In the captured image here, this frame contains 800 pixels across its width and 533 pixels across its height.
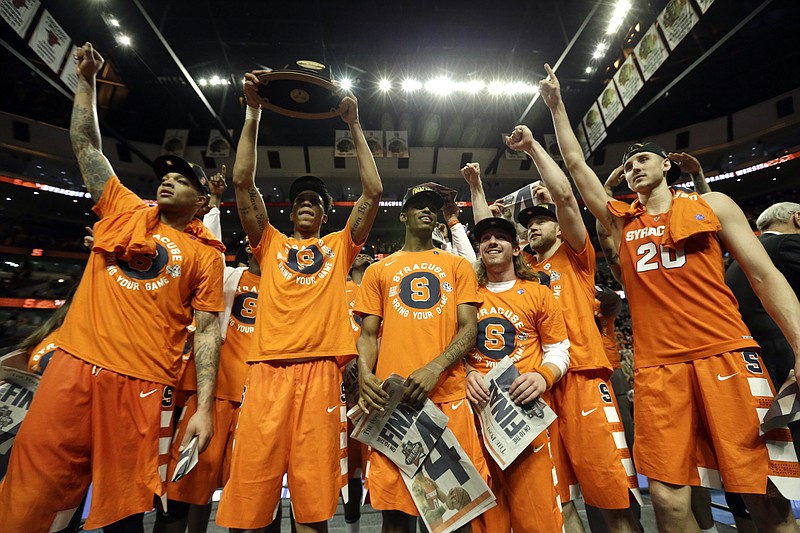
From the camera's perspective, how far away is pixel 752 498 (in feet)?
6.05

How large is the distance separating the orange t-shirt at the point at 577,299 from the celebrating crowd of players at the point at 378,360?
0.06 feet

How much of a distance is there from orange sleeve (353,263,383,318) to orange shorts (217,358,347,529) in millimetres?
421

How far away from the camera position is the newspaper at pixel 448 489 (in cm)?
194

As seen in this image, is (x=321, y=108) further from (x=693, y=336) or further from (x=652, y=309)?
(x=693, y=336)

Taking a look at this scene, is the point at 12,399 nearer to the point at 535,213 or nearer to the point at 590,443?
the point at 590,443

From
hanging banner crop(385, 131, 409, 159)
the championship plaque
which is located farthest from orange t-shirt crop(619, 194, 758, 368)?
hanging banner crop(385, 131, 409, 159)

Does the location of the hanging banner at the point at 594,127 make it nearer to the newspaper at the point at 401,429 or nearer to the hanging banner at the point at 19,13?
the newspaper at the point at 401,429

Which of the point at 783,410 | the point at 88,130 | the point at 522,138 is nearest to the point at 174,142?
the point at 88,130

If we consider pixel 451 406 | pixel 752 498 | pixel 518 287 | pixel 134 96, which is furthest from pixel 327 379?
pixel 134 96

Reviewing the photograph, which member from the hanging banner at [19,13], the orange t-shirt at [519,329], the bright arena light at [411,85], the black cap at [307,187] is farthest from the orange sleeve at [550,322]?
the bright arena light at [411,85]

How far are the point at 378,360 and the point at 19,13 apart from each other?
31.9ft

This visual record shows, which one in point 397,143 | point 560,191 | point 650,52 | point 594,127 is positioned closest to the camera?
point 560,191

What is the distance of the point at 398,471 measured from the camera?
6.84 feet

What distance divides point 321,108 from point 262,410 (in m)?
2.04
